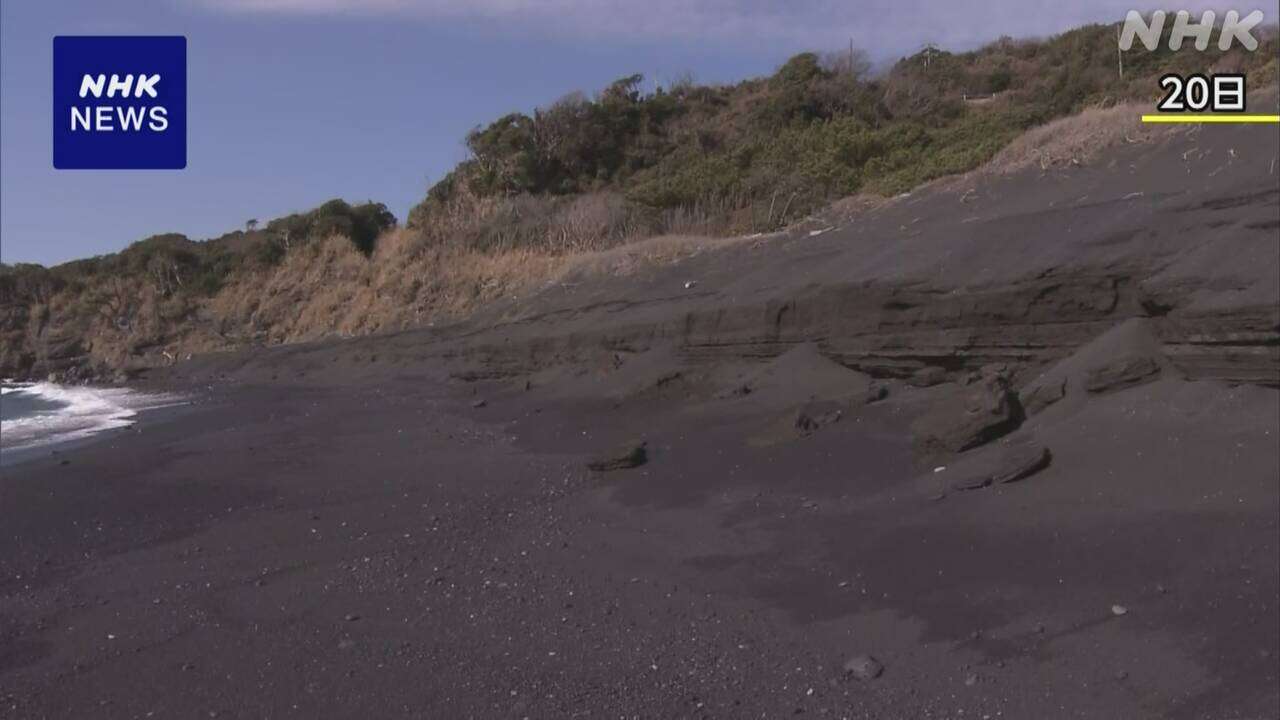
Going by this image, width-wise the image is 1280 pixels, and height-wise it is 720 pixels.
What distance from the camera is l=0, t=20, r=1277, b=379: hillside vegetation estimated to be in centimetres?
2192

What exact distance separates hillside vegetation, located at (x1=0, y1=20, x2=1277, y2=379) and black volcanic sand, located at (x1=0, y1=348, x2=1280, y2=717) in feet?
37.6

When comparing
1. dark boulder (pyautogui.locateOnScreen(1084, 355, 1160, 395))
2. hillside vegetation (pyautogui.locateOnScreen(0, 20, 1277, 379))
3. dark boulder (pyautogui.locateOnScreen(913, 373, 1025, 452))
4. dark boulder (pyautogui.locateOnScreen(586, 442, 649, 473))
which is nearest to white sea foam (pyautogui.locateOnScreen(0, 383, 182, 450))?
hillside vegetation (pyautogui.locateOnScreen(0, 20, 1277, 379))

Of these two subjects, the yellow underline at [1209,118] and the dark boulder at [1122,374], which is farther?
the yellow underline at [1209,118]

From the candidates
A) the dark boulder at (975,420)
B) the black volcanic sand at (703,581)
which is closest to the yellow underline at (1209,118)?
the dark boulder at (975,420)

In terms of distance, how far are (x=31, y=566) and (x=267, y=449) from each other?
171 inches

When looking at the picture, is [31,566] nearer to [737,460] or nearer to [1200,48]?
[737,460]

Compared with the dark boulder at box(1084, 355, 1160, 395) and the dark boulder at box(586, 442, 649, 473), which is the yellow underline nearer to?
the dark boulder at box(1084, 355, 1160, 395)

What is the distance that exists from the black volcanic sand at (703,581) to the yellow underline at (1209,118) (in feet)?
16.0

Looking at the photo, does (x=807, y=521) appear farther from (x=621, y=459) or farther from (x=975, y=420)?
(x=621, y=459)

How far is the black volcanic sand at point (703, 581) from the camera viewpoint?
4.67 m

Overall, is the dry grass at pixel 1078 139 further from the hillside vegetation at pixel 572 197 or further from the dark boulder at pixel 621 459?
the dark boulder at pixel 621 459

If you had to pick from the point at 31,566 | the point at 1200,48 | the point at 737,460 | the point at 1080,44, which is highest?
the point at 1080,44

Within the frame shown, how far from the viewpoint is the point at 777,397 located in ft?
32.7

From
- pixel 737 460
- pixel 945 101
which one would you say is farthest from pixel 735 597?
pixel 945 101
